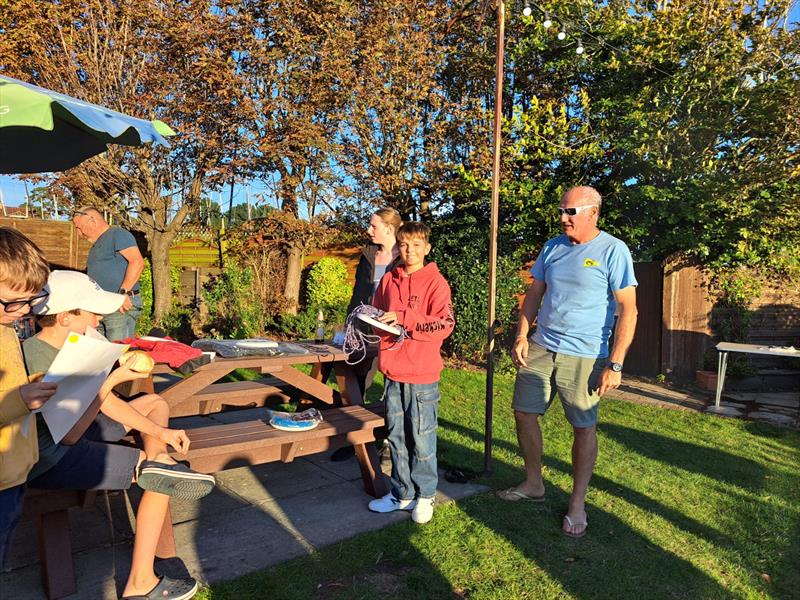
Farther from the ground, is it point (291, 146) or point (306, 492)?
point (291, 146)

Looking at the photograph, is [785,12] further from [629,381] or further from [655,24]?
[629,381]

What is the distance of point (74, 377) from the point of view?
2119mm

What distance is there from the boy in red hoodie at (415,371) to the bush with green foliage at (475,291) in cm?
516

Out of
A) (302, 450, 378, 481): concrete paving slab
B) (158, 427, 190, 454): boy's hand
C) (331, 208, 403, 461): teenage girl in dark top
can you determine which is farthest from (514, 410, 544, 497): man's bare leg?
(158, 427, 190, 454): boy's hand

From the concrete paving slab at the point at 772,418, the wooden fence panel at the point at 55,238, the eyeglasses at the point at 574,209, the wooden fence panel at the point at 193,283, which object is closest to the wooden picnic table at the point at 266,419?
the eyeglasses at the point at 574,209

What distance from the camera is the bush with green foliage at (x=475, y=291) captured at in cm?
874

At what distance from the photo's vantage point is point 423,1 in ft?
31.9

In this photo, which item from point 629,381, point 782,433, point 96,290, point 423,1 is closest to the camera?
point 96,290

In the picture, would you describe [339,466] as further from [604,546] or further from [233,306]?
[233,306]

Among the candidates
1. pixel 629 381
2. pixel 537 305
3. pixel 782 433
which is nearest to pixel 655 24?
pixel 629 381

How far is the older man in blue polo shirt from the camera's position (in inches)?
128

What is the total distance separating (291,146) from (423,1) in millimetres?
3388

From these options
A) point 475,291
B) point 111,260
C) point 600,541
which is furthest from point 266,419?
point 475,291

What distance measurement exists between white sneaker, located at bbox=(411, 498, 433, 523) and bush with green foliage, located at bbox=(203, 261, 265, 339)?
6.46m
